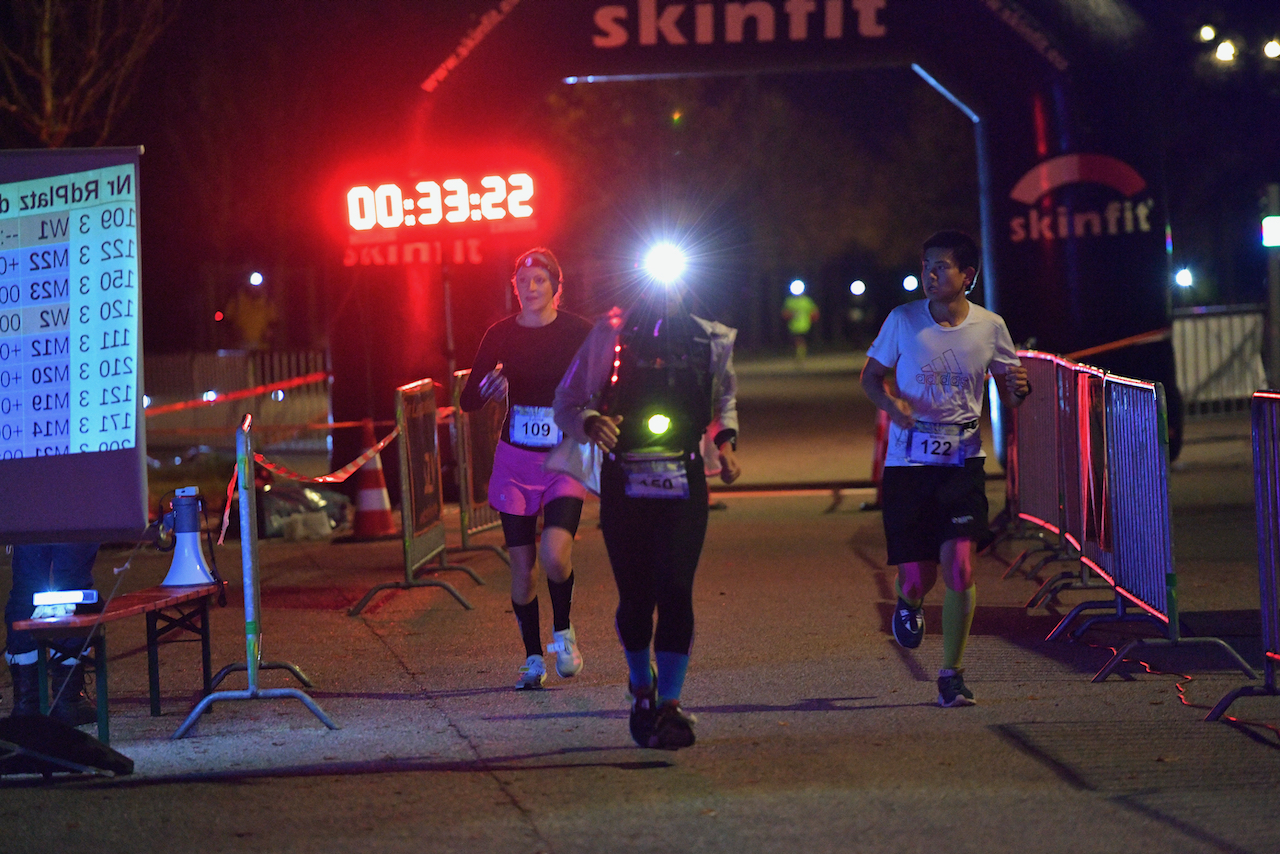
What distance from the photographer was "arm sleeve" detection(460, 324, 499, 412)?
A: 22.8 ft

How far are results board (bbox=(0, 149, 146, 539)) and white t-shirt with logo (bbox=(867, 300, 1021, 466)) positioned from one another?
311 centimetres

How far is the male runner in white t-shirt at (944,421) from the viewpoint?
6.30 meters

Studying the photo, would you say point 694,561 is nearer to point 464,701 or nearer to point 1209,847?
point 464,701

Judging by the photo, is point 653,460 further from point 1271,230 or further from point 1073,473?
point 1271,230

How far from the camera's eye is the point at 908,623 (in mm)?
6746

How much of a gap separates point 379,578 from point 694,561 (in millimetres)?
5045

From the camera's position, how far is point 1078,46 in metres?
13.5

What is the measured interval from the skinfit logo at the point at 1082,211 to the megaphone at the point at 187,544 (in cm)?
916

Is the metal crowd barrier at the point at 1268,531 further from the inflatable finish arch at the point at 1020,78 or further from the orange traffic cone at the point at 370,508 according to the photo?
the inflatable finish arch at the point at 1020,78

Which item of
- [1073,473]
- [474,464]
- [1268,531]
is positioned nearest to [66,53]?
[474,464]

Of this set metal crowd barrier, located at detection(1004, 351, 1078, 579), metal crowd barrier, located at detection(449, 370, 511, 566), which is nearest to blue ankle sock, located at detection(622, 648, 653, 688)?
metal crowd barrier, located at detection(1004, 351, 1078, 579)

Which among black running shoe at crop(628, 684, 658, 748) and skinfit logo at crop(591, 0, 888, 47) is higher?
skinfit logo at crop(591, 0, 888, 47)

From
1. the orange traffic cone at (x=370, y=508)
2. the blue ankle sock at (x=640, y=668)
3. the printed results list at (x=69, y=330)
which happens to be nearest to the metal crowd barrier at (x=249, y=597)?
the printed results list at (x=69, y=330)

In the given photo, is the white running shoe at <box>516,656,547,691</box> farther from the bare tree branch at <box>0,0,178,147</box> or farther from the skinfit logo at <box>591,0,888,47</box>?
the bare tree branch at <box>0,0,178,147</box>
